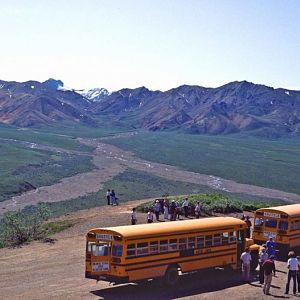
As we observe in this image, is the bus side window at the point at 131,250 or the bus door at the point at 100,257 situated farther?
the bus door at the point at 100,257

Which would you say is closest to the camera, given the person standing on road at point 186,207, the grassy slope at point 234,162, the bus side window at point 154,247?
the bus side window at point 154,247

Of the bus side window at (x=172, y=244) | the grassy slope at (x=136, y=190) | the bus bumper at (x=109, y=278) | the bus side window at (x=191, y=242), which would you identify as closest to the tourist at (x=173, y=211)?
the bus side window at (x=191, y=242)

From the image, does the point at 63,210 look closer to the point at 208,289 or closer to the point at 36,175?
the point at 36,175

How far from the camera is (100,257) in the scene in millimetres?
22531

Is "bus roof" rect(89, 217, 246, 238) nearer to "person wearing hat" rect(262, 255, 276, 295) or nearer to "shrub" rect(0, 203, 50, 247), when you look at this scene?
"person wearing hat" rect(262, 255, 276, 295)

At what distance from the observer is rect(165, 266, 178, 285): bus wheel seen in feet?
77.1

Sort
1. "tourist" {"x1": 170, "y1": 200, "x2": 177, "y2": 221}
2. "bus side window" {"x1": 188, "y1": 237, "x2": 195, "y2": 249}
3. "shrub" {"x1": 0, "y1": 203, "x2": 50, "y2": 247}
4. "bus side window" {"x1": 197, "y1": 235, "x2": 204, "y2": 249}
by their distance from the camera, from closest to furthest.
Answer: "bus side window" {"x1": 188, "y1": 237, "x2": 195, "y2": 249} < "bus side window" {"x1": 197, "y1": 235, "x2": 204, "y2": 249} < "shrub" {"x1": 0, "y1": 203, "x2": 50, "y2": 247} < "tourist" {"x1": 170, "y1": 200, "x2": 177, "y2": 221}

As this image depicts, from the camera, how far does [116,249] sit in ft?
72.4

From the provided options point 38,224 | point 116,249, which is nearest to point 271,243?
point 116,249

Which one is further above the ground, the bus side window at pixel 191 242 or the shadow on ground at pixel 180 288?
the bus side window at pixel 191 242

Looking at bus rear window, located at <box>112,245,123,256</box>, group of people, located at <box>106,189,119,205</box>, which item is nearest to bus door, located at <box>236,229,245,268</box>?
bus rear window, located at <box>112,245,123,256</box>

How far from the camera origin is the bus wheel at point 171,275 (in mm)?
23500

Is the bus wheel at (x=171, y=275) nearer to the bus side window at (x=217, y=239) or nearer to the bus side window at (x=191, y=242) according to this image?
the bus side window at (x=191, y=242)

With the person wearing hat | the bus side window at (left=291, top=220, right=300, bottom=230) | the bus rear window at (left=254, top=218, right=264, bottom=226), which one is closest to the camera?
the person wearing hat
